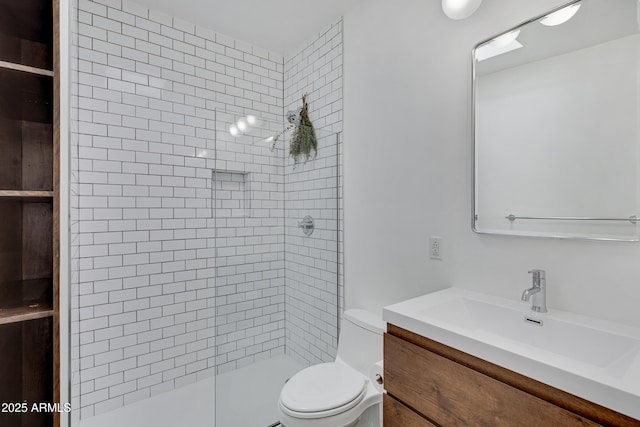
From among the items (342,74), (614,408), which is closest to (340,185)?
(342,74)

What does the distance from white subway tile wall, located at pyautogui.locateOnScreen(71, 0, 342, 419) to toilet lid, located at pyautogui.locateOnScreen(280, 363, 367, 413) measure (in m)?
0.61

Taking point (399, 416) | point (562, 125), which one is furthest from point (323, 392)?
point (562, 125)

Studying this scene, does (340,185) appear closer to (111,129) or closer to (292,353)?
(292,353)

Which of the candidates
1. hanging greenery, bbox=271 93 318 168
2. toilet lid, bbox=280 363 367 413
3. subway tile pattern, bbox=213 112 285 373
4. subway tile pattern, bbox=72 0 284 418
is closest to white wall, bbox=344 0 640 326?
hanging greenery, bbox=271 93 318 168

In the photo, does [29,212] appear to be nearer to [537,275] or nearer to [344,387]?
[344,387]

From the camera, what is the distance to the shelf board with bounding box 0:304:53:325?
1.06m

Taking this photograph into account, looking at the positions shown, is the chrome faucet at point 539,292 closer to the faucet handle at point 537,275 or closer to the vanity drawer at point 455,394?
the faucet handle at point 537,275

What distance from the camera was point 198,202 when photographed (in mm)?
2400

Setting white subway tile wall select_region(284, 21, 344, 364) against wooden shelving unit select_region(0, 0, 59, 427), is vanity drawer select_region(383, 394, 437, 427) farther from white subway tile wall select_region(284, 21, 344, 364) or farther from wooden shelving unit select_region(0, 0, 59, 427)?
wooden shelving unit select_region(0, 0, 59, 427)

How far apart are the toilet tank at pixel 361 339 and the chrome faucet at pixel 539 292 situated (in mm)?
749

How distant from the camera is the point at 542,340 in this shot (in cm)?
113

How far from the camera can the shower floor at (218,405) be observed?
203cm

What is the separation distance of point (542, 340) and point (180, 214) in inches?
88.6

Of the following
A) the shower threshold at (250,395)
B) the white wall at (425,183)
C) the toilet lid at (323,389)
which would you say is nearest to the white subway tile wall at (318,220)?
the white wall at (425,183)
